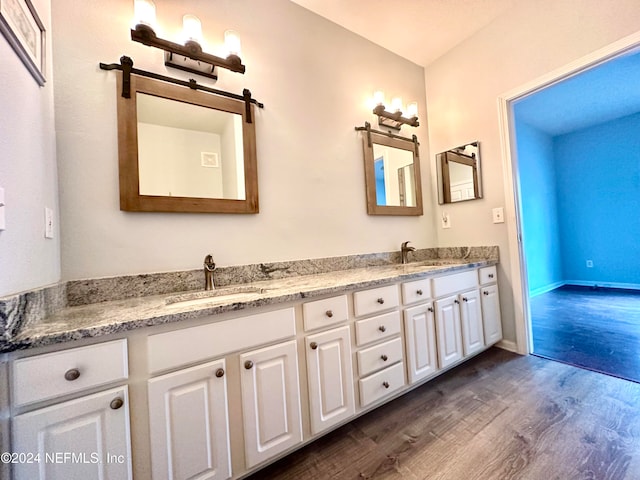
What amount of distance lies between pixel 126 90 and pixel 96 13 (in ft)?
1.26

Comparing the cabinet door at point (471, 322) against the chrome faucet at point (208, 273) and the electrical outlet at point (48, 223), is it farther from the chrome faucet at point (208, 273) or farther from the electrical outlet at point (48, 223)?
the electrical outlet at point (48, 223)

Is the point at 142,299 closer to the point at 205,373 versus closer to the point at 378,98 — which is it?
the point at 205,373

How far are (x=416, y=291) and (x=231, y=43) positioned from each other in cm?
180

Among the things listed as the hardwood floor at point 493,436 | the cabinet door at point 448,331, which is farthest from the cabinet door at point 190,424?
the cabinet door at point 448,331

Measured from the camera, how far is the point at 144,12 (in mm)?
1271

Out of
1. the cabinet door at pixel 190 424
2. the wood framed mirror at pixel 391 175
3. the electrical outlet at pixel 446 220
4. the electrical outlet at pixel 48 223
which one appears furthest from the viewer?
the electrical outlet at pixel 446 220

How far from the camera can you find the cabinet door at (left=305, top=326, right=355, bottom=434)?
117 centimetres

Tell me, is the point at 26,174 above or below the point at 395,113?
below

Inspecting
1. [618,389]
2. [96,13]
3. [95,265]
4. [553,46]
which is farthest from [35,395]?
[553,46]

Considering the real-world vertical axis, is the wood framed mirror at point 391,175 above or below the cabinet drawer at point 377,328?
above

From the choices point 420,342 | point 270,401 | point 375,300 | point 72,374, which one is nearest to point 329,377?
point 270,401

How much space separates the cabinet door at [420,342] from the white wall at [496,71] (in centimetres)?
93

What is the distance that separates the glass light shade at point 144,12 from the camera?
4.15ft

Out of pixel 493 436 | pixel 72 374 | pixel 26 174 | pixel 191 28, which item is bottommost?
pixel 493 436
